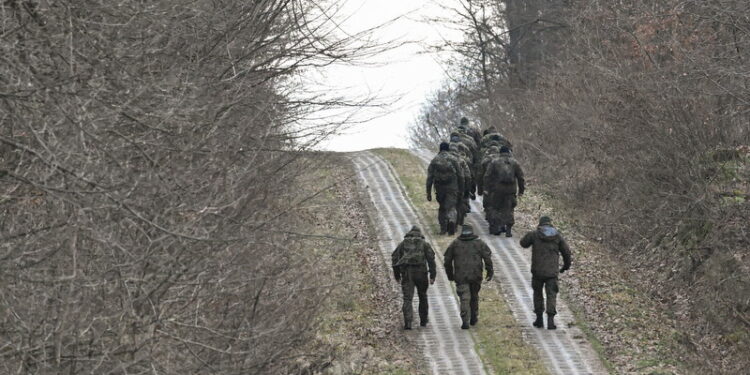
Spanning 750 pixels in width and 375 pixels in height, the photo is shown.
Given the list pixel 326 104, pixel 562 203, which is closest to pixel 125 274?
pixel 326 104

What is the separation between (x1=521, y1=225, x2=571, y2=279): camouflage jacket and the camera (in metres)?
17.0

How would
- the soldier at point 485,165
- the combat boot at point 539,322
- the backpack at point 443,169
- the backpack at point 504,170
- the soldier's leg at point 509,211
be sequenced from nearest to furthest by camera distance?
the combat boot at point 539,322
the backpack at point 443,169
the backpack at point 504,170
the soldier's leg at point 509,211
the soldier at point 485,165

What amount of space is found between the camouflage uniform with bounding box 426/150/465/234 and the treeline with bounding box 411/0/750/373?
12.3 feet

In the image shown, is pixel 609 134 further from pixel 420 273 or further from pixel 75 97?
pixel 75 97

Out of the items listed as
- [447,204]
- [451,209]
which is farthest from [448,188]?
[451,209]

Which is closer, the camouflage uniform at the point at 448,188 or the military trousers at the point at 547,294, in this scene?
the military trousers at the point at 547,294

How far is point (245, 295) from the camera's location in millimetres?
10773

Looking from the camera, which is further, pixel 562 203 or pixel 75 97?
pixel 562 203

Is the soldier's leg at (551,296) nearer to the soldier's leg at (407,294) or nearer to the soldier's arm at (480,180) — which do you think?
the soldier's leg at (407,294)

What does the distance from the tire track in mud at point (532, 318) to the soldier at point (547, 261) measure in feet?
1.30

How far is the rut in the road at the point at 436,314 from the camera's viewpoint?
51.1ft

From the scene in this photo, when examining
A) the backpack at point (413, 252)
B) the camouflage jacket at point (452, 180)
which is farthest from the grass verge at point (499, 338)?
the backpack at point (413, 252)

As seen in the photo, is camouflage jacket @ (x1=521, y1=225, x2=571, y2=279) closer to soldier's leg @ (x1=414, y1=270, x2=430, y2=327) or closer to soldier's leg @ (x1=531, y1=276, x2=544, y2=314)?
soldier's leg @ (x1=531, y1=276, x2=544, y2=314)

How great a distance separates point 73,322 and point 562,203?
2126cm
